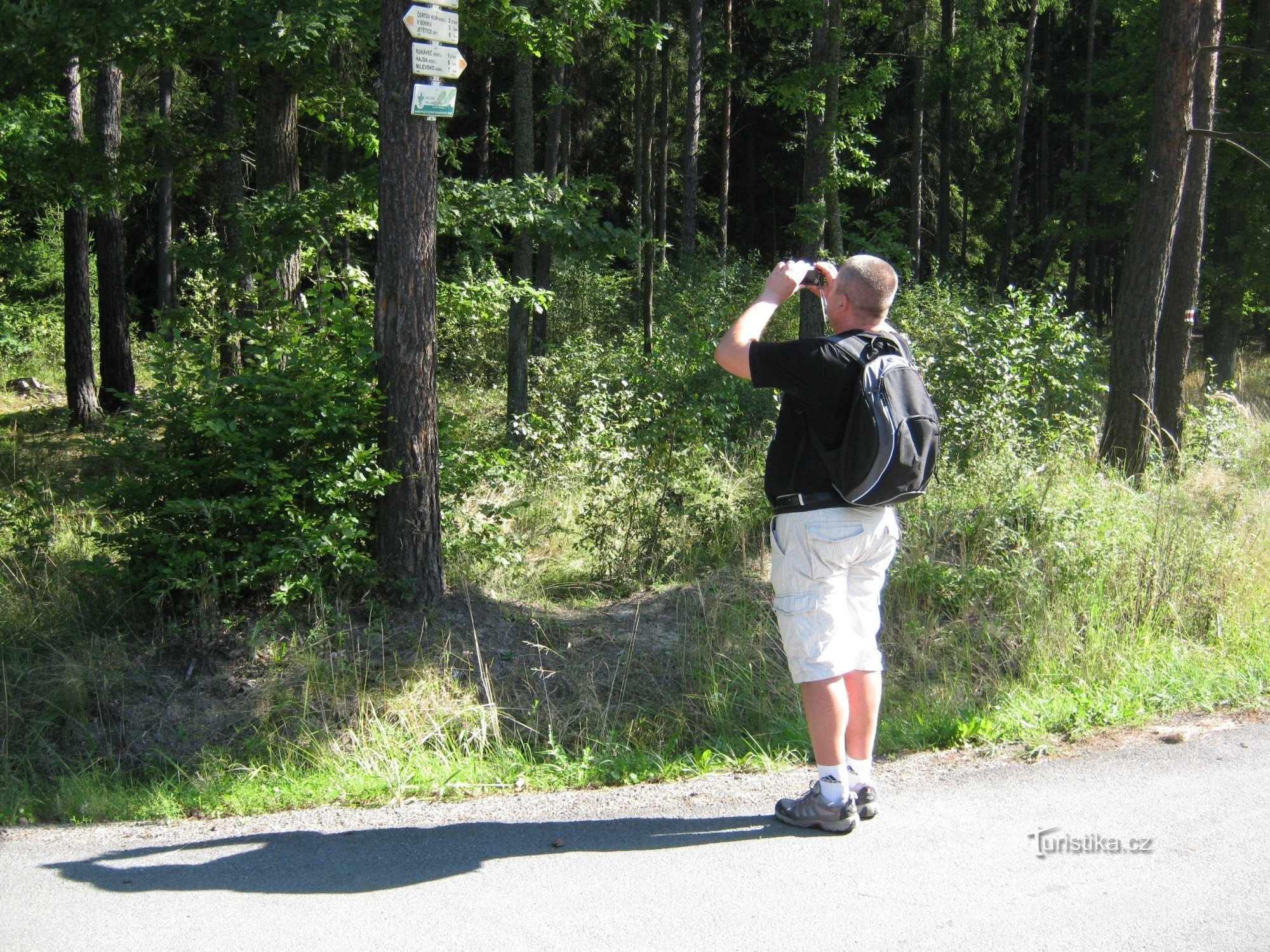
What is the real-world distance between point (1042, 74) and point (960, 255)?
6823 millimetres

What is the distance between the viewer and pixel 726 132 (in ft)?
91.8

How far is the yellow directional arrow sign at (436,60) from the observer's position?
545 cm

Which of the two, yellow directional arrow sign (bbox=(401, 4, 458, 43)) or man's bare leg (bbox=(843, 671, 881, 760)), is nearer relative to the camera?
man's bare leg (bbox=(843, 671, 881, 760))

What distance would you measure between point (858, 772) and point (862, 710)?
273mm

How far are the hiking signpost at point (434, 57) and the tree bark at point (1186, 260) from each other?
7768mm

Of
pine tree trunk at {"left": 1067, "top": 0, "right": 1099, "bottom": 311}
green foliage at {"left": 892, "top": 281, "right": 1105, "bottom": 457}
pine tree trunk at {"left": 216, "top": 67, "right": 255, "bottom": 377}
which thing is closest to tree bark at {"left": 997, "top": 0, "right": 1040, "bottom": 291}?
pine tree trunk at {"left": 1067, "top": 0, "right": 1099, "bottom": 311}

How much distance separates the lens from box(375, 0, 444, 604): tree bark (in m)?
5.65

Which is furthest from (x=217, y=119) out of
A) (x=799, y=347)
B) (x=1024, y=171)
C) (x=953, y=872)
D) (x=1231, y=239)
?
(x=1024, y=171)

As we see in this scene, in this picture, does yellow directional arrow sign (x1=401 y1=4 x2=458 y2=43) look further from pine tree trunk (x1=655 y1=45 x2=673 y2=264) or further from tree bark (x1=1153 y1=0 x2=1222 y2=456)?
pine tree trunk (x1=655 y1=45 x2=673 y2=264)

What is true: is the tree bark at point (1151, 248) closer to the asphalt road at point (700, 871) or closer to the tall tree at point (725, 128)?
the asphalt road at point (700, 871)

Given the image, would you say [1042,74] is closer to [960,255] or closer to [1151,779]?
[960,255]

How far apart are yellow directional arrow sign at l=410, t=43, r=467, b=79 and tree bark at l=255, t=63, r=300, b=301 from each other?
11.9 ft

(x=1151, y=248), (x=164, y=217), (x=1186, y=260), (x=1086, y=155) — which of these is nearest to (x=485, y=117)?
(x=164, y=217)

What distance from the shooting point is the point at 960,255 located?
37094 mm
